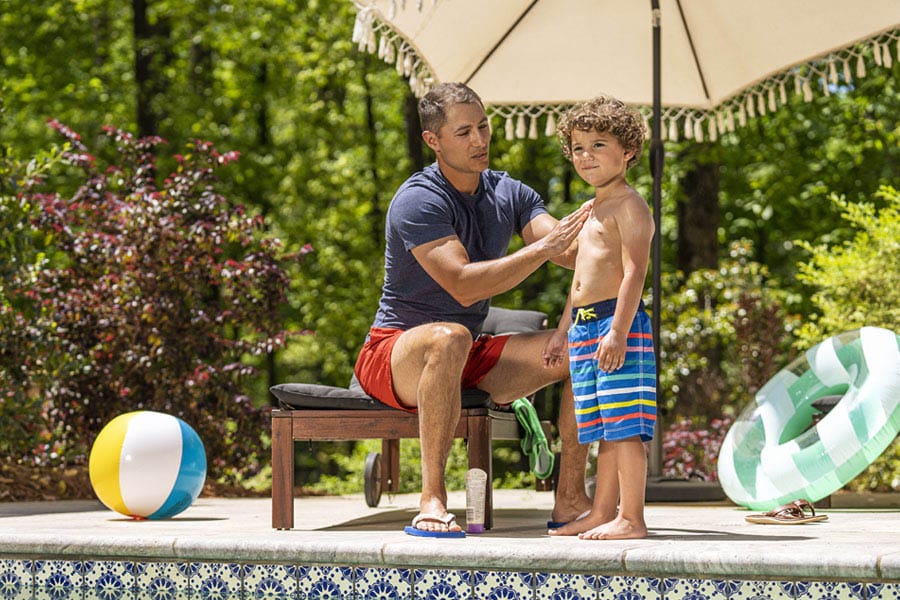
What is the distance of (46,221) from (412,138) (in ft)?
27.3

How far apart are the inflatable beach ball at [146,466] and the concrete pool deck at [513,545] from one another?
0.09 m

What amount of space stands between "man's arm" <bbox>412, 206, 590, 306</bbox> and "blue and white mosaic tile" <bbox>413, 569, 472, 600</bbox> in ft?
3.09

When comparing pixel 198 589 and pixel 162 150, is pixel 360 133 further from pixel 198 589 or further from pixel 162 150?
pixel 198 589

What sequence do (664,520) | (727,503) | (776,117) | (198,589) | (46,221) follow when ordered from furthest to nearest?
(776,117), (46,221), (727,503), (664,520), (198,589)

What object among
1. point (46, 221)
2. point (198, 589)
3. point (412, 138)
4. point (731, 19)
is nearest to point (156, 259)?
point (46, 221)

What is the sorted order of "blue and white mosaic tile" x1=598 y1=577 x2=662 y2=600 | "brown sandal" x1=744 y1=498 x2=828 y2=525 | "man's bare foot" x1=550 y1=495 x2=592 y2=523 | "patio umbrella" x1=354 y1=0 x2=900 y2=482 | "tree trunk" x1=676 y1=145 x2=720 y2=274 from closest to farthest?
1. "blue and white mosaic tile" x1=598 y1=577 x2=662 y2=600
2. "man's bare foot" x1=550 y1=495 x2=592 y2=523
3. "brown sandal" x1=744 y1=498 x2=828 y2=525
4. "patio umbrella" x1=354 y1=0 x2=900 y2=482
5. "tree trunk" x1=676 y1=145 x2=720 y2=274

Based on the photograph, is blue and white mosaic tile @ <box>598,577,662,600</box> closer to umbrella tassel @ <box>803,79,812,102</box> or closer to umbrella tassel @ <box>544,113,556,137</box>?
umbrella tassel @ <box>803,79,812,102</box>

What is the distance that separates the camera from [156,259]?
7.48 m

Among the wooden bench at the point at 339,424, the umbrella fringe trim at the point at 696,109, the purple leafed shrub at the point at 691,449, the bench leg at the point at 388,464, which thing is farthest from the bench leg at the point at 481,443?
the purple leafed shrub at the point at 691,449

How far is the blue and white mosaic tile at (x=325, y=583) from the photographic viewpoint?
3209 mm

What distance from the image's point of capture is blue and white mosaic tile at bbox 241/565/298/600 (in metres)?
3.27

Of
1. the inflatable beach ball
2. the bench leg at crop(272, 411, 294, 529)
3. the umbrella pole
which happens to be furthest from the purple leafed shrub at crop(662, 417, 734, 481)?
the bench leg at crop(272, 411, 294, 529)

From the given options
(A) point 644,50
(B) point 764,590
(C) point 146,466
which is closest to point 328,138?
(A) point 644,50

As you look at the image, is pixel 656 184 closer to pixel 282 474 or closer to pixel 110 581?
pixel 282 474
